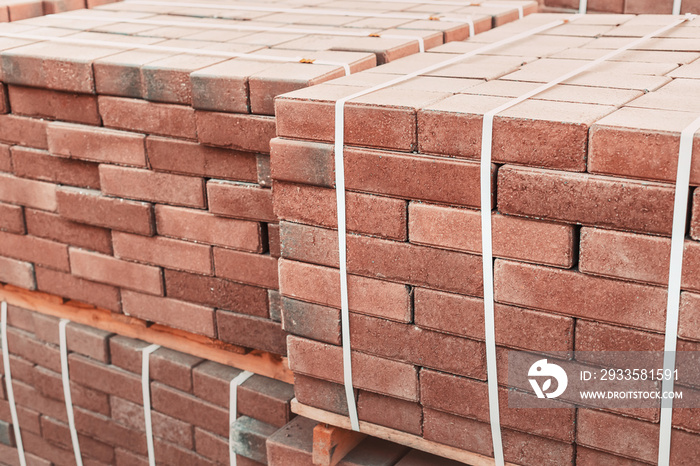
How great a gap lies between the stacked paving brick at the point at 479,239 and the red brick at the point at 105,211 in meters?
0.85

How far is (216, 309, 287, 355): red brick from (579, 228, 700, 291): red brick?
134 cm

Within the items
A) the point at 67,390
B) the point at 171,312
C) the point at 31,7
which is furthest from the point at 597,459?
the point at 31,7

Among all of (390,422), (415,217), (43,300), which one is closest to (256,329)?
(390,422)

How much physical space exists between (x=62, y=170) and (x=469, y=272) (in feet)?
6.50

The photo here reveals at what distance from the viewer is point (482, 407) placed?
7.86 feet

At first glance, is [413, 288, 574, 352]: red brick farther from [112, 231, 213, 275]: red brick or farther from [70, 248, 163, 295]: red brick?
[70, 248, 163, 295]: red brick

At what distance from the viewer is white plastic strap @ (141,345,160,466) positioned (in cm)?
353

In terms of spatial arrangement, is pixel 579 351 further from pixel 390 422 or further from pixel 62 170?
pixel 62 170

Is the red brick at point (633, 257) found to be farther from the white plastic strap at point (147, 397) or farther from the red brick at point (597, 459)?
the white plastic strap at point (147, 397)

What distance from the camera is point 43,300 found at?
12.7ft

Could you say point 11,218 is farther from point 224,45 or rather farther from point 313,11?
point 313,11

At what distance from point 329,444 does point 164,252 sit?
106 centimetres

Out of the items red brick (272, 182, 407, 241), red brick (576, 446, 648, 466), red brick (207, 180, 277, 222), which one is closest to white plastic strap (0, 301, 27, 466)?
red brick (207, 180, 277, 222)

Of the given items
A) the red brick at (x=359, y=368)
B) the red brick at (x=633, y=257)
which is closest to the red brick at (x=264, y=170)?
the red brick at (x=359, y=368)
